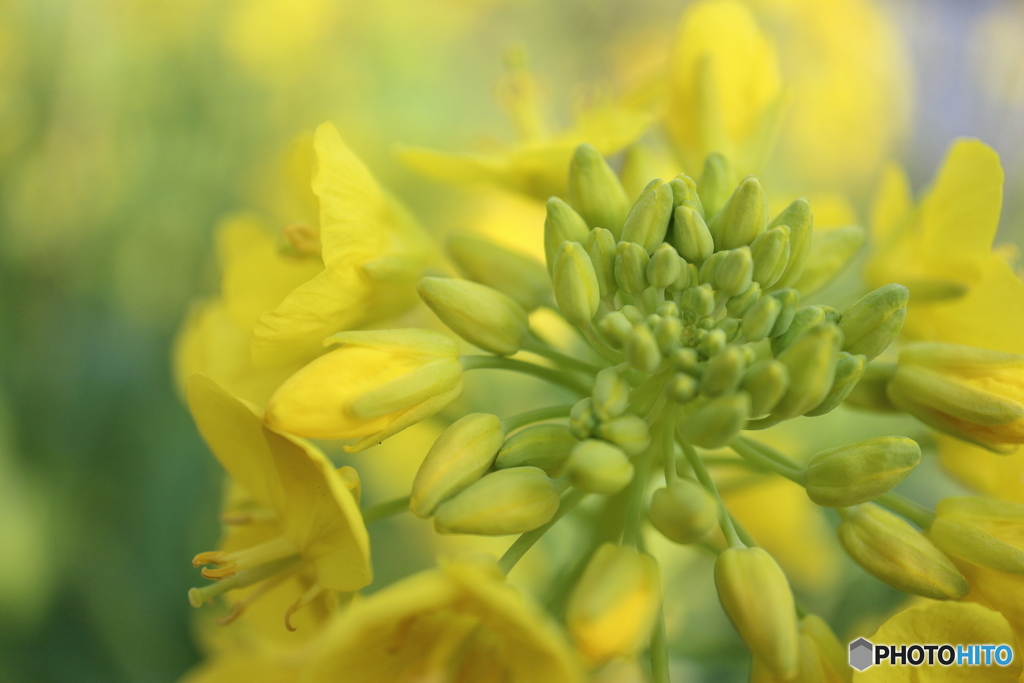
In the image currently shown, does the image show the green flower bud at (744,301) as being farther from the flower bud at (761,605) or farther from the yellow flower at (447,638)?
the yellow flower at (447,638)

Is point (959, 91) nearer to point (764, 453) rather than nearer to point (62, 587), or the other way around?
point (764, 453)

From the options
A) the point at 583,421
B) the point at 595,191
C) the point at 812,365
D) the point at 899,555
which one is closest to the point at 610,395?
the point at 583,421

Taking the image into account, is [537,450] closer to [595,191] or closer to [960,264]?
[595,191]

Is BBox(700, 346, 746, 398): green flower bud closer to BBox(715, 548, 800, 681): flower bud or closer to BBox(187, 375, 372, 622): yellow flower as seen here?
BBox(715, 548, 800, 681): flower bud

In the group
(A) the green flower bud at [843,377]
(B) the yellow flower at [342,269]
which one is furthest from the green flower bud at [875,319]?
(B) the yellow flower at [342,269]

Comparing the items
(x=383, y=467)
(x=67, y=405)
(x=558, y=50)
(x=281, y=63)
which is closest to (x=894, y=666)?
(x=383, y=467)

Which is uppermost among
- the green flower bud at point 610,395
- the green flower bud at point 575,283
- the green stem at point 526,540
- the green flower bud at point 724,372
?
the green flower bud at point 575,283

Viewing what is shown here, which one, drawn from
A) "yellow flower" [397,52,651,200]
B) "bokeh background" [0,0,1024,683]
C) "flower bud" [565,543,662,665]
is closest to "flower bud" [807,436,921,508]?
"flower bud" [565,543,662,665]
